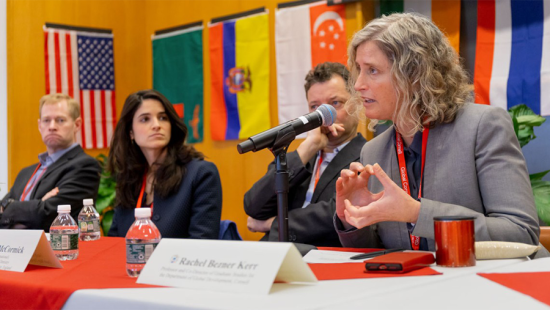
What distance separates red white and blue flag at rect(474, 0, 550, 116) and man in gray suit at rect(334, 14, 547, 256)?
219 cm

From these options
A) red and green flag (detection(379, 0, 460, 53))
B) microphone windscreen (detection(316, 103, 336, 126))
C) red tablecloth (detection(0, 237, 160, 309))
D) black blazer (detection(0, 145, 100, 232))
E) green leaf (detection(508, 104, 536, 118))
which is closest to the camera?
red tablecloth (detection(0, 237, 160, 309))

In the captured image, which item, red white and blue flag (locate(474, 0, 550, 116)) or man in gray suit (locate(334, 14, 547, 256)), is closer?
man in gray suit (locate(334, 14, 547, 256))

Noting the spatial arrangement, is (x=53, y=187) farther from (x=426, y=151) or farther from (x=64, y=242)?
(x=426, y=151)

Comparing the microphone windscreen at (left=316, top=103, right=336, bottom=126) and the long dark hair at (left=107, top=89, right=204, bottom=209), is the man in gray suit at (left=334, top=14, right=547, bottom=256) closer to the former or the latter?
the microphone windscreen at (left=316, top=103, right=336, bottom=126)

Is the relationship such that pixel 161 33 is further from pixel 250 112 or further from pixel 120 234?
pixel 120 234

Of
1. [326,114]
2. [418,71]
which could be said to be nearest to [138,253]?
[326,114]

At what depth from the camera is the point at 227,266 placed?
1186 mm

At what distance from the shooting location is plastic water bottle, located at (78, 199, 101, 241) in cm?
253

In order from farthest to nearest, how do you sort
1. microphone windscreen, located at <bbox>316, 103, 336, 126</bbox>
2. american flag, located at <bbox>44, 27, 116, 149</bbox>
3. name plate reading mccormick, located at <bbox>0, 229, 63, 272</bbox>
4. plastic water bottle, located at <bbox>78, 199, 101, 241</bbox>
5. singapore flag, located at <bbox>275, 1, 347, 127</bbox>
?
1. american flag, located at <bbox>44, 27, 116, 149</bbox>
2. singapore flag, located at <bbox>275, 1, 347, 127</bbox>
3. plastic water bottle, located at <bbox>78, 199, 101, 241</bbox>
4. microphone windscreen, located at <bbox>316, 103, 336, 126</bbox>
5. name plate reading mccormick, located at <bbox>0, 229, 63, 272</bbox>

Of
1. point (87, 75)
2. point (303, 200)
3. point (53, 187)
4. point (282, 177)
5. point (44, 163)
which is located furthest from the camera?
point (87, 75)

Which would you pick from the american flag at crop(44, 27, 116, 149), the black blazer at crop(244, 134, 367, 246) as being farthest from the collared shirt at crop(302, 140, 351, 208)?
the american flag at crop(44, 27, 116, 149)

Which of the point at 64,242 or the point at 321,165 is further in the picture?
the point at 321,165

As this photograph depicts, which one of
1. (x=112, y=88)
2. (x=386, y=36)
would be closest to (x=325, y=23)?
(x=112, y=88)

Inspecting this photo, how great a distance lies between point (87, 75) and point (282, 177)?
4990 mm
